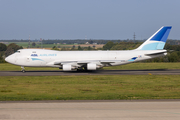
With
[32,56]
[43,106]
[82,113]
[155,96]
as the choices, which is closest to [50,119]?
[82,113]

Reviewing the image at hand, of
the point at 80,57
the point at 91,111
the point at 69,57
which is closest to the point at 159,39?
the point at 80,57

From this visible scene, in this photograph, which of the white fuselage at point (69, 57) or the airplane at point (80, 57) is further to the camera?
the white fuselage at point (69, 57)

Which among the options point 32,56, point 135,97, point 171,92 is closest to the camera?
point 135,97

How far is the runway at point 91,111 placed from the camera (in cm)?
1324

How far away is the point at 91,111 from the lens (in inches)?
573

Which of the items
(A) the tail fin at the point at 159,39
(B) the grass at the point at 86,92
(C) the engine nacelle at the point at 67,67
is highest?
(A) the tail fin at the point at 159,39

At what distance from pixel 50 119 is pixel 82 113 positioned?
82.0 inches

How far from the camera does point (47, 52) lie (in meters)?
39.5

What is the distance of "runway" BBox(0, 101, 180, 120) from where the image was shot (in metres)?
13.2

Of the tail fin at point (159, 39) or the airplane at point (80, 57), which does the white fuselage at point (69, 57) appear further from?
the tail fin at point (159, 39)

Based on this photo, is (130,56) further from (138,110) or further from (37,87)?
(138,110)

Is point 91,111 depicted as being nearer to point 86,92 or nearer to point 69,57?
point 86,92
